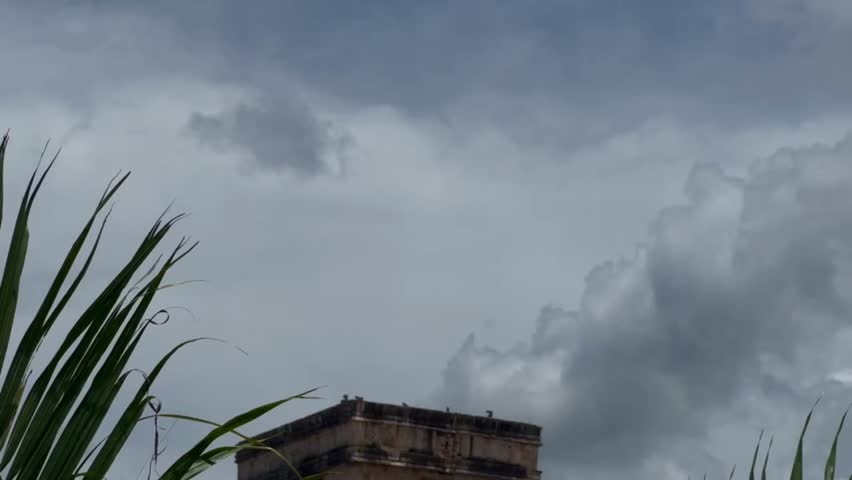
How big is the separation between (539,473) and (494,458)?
186cm

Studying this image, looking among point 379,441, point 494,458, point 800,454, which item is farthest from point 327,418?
point 800,454

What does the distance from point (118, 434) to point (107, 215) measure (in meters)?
0.77

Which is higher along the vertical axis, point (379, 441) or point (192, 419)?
point (379, 441)

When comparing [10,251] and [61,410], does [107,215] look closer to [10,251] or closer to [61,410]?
[10,251]

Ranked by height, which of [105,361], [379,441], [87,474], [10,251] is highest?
[379,441]

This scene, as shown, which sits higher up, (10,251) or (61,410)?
(10,251)

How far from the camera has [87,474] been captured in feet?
16.1

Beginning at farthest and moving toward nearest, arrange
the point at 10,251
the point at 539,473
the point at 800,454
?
1. the point at 539,473
2. the point at 800,454
3. the point at 10,251

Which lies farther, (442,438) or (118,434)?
(442,438)

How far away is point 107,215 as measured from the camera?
5.44m

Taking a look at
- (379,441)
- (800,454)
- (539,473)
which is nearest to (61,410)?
(800,454)

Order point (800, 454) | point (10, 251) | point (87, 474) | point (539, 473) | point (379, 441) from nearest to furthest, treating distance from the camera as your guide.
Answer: point (87, 474) < point (10, 251) < point (800, 454) < point (379, 441) < point (539, 473)

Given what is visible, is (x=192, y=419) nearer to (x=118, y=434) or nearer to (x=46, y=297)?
(x=118, y=434)

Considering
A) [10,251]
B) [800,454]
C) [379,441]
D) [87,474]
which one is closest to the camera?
[87,474]
